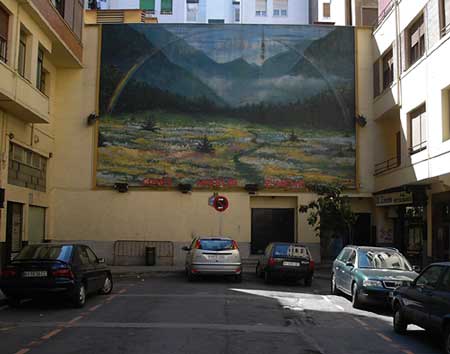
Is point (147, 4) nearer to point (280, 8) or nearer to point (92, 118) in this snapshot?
point (280, 8)

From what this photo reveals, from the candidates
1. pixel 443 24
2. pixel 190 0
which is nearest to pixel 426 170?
pixel 443 24

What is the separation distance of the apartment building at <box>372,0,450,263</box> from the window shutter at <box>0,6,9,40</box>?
14.6 meters

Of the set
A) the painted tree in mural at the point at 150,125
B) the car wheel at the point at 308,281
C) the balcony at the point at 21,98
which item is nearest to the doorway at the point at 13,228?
the balcony at the point at 21,98

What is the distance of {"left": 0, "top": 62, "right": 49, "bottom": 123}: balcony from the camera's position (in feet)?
57.7

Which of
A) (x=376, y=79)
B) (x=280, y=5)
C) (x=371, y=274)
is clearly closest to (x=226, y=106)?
(x=376, y=79)

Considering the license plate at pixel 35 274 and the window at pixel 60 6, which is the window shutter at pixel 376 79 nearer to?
the window at pixel 60 6

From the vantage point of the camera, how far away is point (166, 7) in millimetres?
49406

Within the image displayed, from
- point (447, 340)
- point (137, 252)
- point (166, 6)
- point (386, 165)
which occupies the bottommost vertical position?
point (447, 340)

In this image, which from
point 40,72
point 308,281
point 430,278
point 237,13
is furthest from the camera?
point 237,13

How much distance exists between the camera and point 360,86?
2752cm

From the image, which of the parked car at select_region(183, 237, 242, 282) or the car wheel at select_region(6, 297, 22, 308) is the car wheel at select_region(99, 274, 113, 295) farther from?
the parked car at select_region(183, 237, 242, 282)

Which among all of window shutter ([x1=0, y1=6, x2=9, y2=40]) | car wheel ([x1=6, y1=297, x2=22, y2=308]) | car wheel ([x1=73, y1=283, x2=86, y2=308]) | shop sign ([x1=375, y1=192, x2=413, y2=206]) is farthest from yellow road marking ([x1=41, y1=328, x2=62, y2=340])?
shop sign ([x1=375, y1=192, x2=413, y2=206])

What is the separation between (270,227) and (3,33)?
14.9 meters

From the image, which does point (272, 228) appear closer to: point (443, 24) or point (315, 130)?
point (315, 130)
